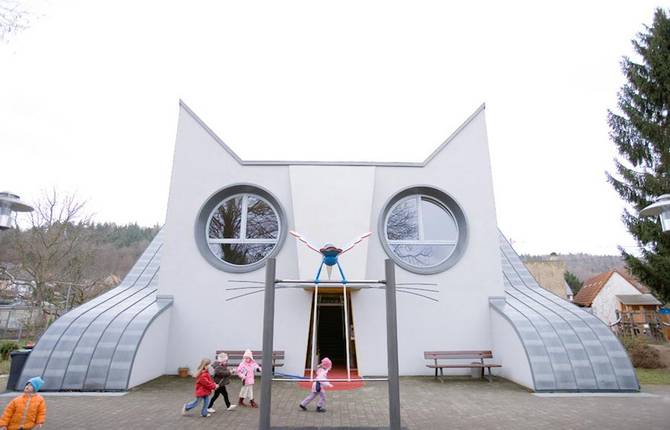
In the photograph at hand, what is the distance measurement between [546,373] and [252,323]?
807 cm

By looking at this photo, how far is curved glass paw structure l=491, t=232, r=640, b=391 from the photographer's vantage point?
29.3 ft

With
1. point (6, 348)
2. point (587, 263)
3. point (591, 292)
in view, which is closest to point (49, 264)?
point (6, 348)

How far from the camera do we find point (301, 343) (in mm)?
11078

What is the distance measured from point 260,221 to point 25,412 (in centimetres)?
817

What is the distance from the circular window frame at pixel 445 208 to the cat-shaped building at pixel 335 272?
0.04 metres

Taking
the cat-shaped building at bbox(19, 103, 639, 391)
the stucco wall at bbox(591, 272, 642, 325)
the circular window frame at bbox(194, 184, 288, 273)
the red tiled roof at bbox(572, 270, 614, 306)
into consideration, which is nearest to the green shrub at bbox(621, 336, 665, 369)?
the cat-shaped building at bbox(19, 103, 639, 391)

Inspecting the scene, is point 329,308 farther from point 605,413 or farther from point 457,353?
point 605,413

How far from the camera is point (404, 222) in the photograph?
12336mm

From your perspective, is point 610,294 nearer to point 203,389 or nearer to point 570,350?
point 570,350

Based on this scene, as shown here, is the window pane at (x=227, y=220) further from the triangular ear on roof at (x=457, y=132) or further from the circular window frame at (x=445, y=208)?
the triangular ear on roof at (x=457, y=132)

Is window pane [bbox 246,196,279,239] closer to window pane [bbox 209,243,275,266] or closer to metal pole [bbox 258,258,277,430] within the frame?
window pane [bbox 209,243,275,266]

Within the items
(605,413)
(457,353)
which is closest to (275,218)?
(457,353)

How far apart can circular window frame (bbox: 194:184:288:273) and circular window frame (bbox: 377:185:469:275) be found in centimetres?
325

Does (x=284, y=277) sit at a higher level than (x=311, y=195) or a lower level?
lower
